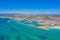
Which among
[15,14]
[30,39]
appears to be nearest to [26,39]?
[30,39]

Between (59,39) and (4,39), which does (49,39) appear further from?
(4,39)

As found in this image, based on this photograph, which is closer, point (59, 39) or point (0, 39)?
point (0, 39)

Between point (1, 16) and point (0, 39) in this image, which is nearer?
point (0, 39)

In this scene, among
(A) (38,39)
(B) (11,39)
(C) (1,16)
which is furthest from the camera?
(C) (1,16)

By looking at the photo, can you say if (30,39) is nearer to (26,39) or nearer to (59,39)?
(26,39)

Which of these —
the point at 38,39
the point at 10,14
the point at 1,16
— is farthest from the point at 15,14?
the point at 38,39

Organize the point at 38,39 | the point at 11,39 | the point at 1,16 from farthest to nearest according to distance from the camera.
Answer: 1. the point at 1,16
2. the point at 38,39
3. the point at 11,39

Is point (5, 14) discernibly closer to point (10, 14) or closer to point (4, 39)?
point (10, 14)

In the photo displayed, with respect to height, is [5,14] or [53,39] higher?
[5,14]

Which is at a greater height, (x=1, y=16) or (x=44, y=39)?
(x=1, y=16)
